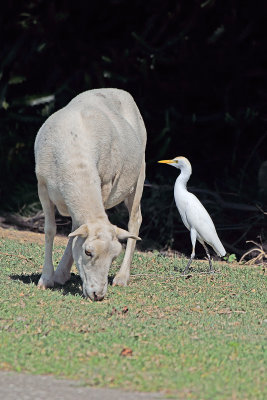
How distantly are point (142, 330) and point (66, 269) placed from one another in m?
2.09

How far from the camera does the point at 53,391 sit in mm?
4941

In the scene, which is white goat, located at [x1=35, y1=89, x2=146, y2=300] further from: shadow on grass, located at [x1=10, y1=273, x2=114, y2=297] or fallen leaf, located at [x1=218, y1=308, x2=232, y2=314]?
fallen leaf, located at [x1=218, y1=308, x2=232, y2=314]

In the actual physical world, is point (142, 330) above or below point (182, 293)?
above

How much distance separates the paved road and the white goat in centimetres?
201

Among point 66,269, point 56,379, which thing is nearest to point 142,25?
point 66,269

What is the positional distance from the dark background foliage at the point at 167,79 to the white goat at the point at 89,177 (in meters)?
5.41

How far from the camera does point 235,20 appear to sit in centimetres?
1380

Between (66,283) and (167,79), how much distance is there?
276 inches

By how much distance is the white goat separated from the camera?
7.14m

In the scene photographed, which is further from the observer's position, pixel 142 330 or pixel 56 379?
pixel 142 330

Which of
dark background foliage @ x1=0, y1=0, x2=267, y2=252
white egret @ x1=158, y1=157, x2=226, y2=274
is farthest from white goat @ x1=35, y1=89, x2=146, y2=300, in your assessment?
dark background foliage @ x1=0, y1=0, x2=267, y2=252

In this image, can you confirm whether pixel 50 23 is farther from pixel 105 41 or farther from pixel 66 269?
pixel 66 269

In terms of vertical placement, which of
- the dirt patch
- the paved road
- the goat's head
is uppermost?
the paved road

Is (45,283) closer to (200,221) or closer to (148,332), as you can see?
(148,332)
